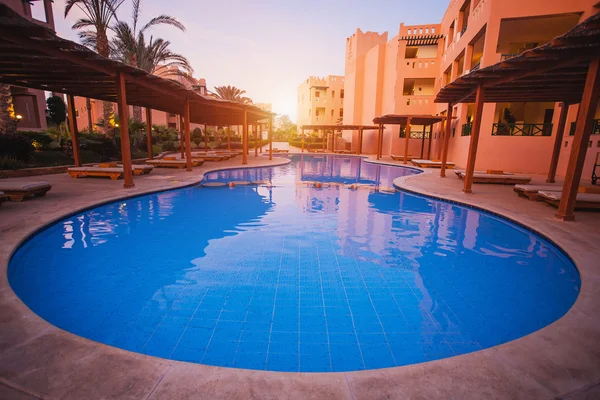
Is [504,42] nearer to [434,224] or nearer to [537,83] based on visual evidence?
[537,83]

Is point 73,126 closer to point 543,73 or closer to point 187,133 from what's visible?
point 187,133

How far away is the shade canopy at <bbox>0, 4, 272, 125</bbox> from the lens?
594cm

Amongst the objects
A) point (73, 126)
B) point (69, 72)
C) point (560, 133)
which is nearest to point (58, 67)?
point (69, 72)

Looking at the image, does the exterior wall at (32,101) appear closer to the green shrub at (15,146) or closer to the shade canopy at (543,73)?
the green shrub at (15,146)

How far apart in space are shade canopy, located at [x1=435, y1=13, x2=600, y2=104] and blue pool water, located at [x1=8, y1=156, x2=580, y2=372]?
381cm

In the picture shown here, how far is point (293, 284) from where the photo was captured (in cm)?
446

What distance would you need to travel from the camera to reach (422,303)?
Answer: 4.06m

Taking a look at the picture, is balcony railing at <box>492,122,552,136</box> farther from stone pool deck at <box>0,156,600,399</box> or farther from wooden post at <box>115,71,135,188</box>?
wooden post at <box>115,71,135,188</box>

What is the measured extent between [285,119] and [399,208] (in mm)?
107164

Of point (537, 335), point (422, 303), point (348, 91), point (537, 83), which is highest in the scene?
point (348, 91)

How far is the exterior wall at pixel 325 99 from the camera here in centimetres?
4841

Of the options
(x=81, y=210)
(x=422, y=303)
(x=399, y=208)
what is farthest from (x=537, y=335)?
(x=81, y=210)

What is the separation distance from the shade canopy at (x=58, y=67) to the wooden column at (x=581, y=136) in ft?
35.5

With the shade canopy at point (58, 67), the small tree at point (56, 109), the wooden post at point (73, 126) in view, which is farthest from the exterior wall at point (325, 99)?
the wooden post at point (73, 126)
